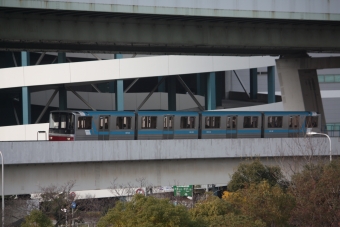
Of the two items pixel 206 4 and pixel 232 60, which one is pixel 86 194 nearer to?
pixel 232 60

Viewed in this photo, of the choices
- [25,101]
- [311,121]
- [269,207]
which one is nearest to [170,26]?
[311,121]

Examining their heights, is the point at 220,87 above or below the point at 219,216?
above

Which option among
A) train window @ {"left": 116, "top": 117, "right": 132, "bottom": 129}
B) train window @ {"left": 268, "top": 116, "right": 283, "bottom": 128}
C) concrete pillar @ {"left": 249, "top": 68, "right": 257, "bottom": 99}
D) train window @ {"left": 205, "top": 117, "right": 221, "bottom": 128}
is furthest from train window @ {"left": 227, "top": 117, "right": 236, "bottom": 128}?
concrete pillar @ {"left": 249, "top": 68, "right": 257, "bottom": 99}

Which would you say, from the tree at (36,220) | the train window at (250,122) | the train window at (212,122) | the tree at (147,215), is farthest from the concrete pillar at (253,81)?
the tree at (147,215)

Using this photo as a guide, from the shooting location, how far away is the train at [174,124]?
1292 inches

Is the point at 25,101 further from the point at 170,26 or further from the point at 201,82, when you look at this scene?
the point at 170,26

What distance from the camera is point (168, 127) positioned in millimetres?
34375

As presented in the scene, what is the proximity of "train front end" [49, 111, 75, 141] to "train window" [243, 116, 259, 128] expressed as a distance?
9332 mm

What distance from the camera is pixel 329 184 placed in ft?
82.1

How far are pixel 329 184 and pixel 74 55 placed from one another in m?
45.9

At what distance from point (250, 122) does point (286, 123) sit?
2.21 m

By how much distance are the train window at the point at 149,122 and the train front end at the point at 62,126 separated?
3555 millimetres

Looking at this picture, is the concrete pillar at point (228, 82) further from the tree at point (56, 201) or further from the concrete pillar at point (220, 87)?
the tree at point (56, 201)

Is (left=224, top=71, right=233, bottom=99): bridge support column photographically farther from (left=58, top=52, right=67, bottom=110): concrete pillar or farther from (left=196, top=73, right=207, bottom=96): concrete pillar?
(left=58, top=52, right=67, bottom=110): concrete pillar
